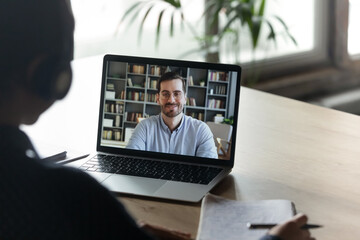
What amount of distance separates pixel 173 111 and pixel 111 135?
180 mm

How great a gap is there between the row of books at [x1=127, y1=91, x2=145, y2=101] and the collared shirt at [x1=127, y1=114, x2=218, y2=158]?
0.19ft

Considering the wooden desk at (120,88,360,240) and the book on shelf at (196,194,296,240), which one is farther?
the wooden desk at (120,88,360,240)

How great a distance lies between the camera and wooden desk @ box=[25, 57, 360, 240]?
1261 millimetres

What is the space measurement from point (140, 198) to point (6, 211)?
2.09ft

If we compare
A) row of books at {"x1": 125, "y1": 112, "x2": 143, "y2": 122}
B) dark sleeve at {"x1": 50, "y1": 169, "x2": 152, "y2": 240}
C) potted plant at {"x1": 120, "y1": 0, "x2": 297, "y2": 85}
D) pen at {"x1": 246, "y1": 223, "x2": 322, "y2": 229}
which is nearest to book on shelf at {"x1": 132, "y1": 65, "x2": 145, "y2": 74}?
row of books at {"x1": 125, "y1": 112, "x2": 143, "y2": 122}

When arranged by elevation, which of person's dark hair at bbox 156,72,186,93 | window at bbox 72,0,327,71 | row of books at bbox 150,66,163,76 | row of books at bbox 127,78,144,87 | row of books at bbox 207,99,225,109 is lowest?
row of books at bbox 207,99,225,109

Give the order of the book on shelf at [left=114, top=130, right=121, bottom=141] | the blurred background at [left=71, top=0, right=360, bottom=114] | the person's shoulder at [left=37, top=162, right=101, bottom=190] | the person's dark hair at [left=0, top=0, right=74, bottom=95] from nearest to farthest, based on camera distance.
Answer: the person's dark hair at [left=0, top=0, right=74, bottom=95]
the person's shoulder at [left=37, top=162, right=101, bottom=190]
the book on shelf at [left=114, top=130, right=121, bottom=141]
the blurred background at [left=71, top=0, right=360, bottom=114]

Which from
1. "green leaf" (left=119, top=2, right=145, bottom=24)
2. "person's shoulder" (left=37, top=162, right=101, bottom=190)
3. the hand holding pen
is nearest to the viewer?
"person's shoulder" (left=37, top=162, right=101, bottom=190)

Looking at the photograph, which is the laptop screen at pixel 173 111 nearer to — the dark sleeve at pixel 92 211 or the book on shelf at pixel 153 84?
the book on shelf at pixel 153 84

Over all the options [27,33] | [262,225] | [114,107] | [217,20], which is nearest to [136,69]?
[114,107]

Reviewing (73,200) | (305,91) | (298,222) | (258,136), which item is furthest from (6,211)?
(305,91)

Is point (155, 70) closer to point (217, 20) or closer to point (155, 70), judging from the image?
point (155, 70)

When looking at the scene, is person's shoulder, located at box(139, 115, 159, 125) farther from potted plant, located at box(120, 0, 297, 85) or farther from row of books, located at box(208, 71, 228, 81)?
potted plant, located at box(120, 0, 297, 85)

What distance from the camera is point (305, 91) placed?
4039 millimetres
